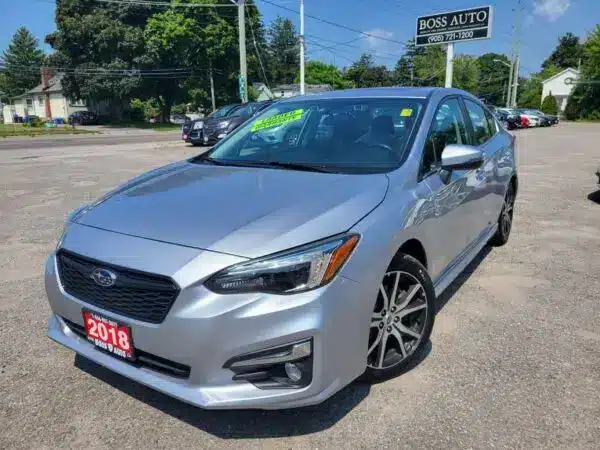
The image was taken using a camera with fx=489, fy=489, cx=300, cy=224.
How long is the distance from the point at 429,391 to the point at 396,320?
433mm

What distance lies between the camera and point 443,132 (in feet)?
11.4

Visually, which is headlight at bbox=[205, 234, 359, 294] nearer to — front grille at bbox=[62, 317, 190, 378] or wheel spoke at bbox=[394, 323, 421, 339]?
front grille at bbox=[62, 317, 190, 378]

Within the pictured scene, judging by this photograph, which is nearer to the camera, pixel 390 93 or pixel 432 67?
pixel 390 93

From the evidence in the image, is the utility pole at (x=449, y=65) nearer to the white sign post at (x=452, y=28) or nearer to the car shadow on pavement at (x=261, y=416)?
the white sign post at (x=452, y=28)

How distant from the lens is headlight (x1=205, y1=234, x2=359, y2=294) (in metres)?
2.04

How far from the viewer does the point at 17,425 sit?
243 centimetres

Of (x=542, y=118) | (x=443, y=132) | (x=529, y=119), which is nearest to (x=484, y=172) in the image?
(x=443, y=132)

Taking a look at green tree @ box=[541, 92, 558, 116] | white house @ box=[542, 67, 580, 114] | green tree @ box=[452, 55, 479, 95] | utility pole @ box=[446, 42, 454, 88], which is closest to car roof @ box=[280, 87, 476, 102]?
utility pole @ box=[446, 42, 454, 88]

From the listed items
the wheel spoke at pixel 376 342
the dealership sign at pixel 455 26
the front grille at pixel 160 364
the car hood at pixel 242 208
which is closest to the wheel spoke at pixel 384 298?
the wheel spoke at pixel 376 342

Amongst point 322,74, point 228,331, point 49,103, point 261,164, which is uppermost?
point 322,74

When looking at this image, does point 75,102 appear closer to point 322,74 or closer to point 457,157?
point 457,157

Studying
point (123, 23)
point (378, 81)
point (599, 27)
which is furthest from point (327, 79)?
point (123, 23)

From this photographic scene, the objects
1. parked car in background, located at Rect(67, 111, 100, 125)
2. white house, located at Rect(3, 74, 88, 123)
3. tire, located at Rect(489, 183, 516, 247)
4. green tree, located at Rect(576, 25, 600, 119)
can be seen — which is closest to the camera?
tire, located at Rect(489, 183, 516, 247)

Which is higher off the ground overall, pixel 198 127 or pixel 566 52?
pixel 566 52
